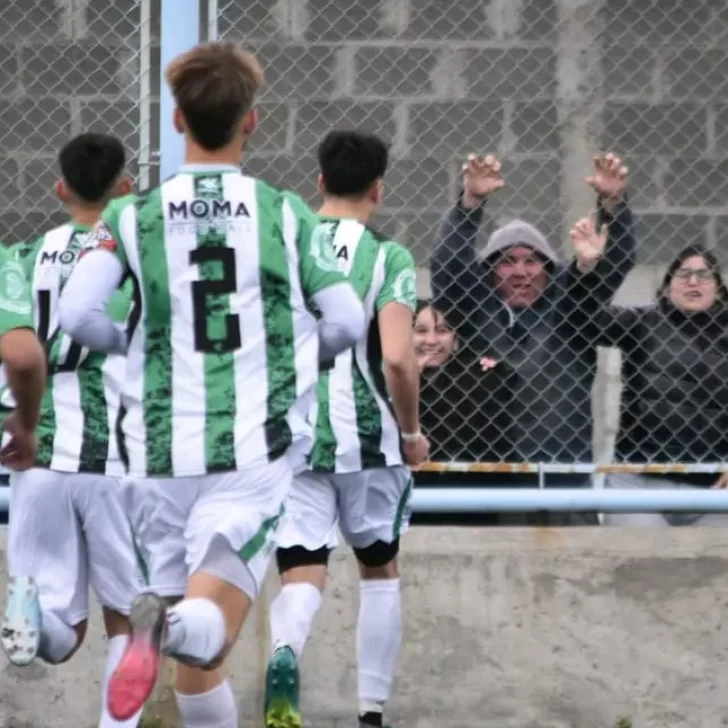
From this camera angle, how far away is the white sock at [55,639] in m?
5.81

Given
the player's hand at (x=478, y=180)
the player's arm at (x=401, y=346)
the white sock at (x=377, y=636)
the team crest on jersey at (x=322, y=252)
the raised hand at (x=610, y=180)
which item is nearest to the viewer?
the team crest on jersey at (x=322, y=252)

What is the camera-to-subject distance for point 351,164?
6.59 metres

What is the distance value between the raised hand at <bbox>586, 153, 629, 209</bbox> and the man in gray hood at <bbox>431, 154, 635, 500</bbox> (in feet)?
0.58

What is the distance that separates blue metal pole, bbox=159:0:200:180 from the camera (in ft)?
23.6

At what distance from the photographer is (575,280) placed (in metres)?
7.33

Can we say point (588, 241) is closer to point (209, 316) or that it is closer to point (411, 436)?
point (411, 436)

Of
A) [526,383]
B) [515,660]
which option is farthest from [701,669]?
[526,383]

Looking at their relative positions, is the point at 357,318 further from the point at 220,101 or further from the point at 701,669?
the point at 701,669

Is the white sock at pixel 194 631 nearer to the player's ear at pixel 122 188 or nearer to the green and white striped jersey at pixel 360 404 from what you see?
the player's ear at pixel 122 188

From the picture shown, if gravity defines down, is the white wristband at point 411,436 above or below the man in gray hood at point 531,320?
below

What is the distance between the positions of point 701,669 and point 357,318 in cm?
276

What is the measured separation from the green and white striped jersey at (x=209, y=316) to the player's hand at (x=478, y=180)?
2130 mm

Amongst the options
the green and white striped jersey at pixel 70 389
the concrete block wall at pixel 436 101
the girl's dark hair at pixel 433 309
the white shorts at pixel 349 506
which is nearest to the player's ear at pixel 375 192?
the girl's dark hair at pixel 433 309

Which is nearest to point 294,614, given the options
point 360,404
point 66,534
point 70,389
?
point 360,404
